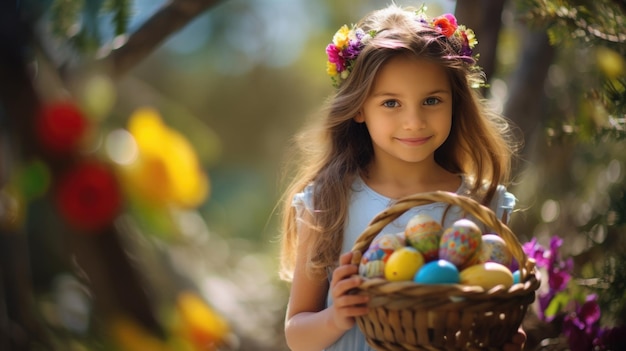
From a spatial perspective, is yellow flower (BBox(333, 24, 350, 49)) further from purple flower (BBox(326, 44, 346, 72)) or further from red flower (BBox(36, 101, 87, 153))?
red flower (BBox(36, 101, 87, 153))

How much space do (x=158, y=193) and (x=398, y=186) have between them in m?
0.54

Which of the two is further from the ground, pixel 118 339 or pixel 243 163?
pixel 118 339

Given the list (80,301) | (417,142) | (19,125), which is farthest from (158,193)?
(19,125)

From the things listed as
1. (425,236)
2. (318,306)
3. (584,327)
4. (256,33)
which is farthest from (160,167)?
(256,33)

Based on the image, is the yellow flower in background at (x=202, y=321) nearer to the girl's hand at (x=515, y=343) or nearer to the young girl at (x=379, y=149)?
the young girl at (x=379, y=149)

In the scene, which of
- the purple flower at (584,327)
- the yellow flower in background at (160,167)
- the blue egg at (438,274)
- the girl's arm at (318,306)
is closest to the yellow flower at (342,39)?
the girl's arm at (318,306)

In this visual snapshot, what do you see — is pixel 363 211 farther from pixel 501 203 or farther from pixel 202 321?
pixel 202 321

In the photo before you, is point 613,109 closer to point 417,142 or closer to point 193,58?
point 417,142

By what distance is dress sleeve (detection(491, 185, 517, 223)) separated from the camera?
1772 mm

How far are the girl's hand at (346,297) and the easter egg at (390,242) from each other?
0.06 m

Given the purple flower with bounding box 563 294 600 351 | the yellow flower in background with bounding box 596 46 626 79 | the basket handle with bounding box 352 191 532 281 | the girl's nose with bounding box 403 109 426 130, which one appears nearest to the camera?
the basket handle with bounding box 352 191 532 281

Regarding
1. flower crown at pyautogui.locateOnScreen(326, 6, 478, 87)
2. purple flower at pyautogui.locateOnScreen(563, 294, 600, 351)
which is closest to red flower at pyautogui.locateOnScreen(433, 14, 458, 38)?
flower crown at pyautogui.locateOnScreen(326, 6, 478, 87)

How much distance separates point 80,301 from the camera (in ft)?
4.19

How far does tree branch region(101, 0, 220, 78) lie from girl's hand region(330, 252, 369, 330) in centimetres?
117
